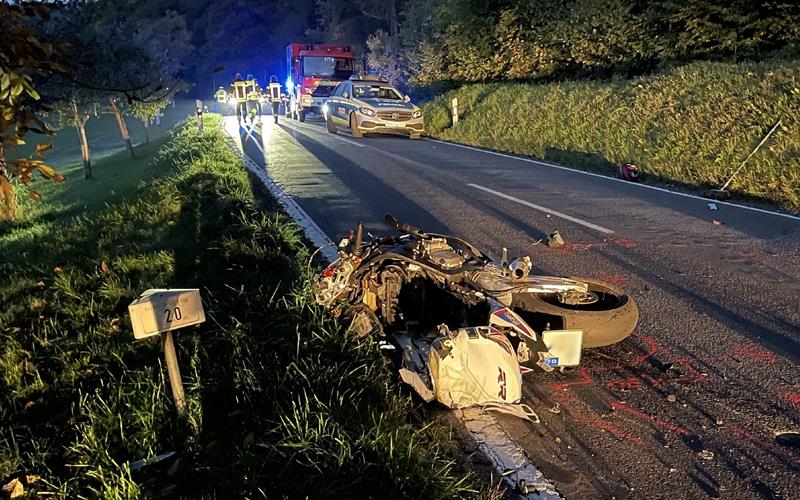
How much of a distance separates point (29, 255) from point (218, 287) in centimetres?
506

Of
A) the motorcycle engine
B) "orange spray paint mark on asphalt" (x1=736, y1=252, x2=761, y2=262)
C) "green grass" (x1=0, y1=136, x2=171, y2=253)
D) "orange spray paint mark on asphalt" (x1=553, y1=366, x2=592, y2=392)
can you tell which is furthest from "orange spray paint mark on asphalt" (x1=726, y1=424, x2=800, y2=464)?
"green grass" (x1=0, y1=136, x2=171, y2=253)

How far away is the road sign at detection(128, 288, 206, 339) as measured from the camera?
290 cm

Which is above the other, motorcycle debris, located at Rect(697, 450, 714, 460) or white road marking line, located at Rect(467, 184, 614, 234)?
white road marking line, located at Rect(467, 184, 614, 234)

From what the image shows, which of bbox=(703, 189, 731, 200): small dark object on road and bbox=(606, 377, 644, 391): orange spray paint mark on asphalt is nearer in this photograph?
bbox=(606, 377, 644, 391): orange spray paint mark on asphalt

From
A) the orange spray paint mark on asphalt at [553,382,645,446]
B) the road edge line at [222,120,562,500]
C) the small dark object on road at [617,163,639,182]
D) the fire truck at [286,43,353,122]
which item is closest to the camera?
the road edge line at [222,120,562,500]

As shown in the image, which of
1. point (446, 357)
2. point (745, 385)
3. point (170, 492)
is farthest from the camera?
point (745, 385)

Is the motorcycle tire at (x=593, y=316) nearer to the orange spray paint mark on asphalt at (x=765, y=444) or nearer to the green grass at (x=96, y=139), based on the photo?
the orange spray paint mark on asphalt at (x=765, y=444)

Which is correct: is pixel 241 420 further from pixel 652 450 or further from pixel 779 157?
pixel 779 157

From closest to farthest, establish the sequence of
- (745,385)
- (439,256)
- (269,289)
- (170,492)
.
→ (170,492) → (745,385) → (439,256) → (269,289)

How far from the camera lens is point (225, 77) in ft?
290

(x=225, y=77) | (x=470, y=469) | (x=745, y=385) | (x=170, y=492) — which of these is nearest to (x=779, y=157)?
(x=745, y=385)

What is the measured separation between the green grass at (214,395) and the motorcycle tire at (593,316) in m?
1.21

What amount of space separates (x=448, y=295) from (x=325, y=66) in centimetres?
3261

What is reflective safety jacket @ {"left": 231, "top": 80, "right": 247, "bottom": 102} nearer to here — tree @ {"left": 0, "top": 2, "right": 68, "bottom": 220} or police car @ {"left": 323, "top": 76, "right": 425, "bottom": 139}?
police car @ {"left": 323, "top": 76, "right": 425, "bottom": 139}
